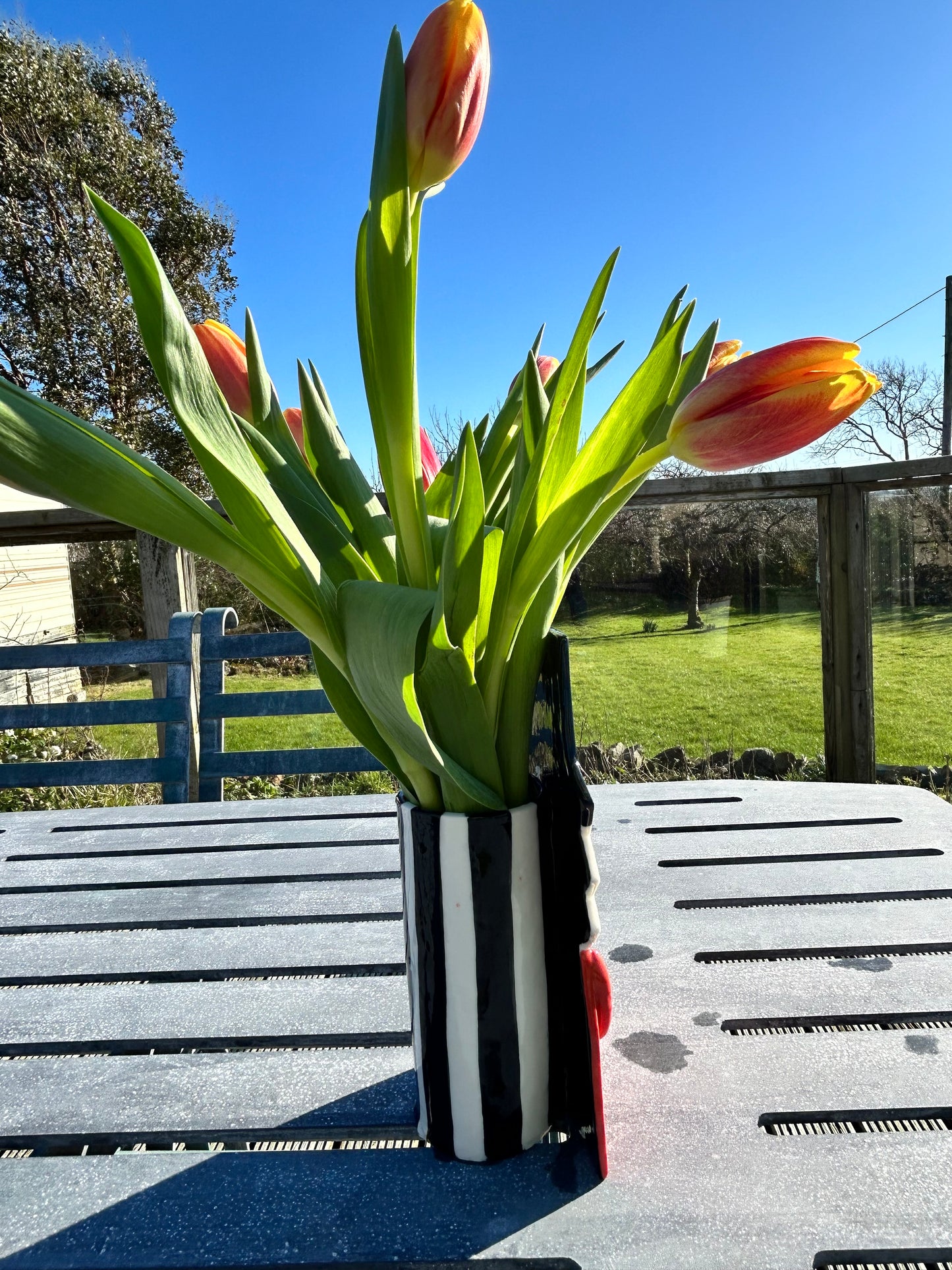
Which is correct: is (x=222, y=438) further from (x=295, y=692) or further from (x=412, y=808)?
(x=295, y=692)

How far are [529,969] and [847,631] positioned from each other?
7.49 ft

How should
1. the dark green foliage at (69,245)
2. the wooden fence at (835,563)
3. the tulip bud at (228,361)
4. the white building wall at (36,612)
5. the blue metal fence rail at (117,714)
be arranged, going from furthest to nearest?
the dark green foliage at (69,245), the white building wall at (36,612), the wooden fence at (835,563), the blue metal fence rail at (117,714), the tulip bud at (228,361)

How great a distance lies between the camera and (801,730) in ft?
8.46

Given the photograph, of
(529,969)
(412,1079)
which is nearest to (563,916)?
(529,969)

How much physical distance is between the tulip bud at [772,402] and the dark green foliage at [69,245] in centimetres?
1041

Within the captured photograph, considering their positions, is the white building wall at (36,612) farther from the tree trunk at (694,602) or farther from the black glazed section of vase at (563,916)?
the black glazed section of vase at (563,916)

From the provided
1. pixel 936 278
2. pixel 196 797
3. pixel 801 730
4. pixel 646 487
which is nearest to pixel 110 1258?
pixel 196 797

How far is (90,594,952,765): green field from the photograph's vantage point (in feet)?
8.29

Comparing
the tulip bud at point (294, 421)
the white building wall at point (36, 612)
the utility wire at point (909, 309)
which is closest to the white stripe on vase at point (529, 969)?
the tulip bud at point (294, 421)

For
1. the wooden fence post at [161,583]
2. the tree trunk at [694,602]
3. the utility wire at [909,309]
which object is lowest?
the tree trunk at [694,602]

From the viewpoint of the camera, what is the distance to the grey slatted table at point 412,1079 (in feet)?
1.36

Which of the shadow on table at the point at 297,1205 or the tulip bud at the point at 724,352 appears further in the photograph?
the tulip bud at the point at 724,352

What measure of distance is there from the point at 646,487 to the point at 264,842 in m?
1.70

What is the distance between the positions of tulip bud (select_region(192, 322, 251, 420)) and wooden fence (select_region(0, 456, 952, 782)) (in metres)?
2.00
